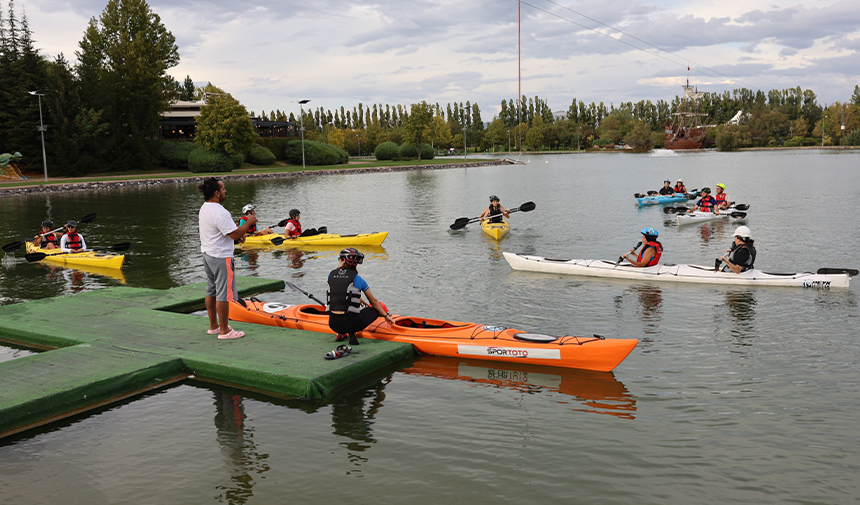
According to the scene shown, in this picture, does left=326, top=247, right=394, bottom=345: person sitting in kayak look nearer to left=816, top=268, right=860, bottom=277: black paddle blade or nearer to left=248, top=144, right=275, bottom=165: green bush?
left=816, top=268, right=860, bottom=277: black paddle blade

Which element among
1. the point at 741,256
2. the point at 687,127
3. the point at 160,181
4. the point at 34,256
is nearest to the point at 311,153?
the point at 160,181

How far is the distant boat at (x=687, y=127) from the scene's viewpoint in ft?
516

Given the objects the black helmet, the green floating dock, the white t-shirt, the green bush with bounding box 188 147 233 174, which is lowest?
the green floating dock

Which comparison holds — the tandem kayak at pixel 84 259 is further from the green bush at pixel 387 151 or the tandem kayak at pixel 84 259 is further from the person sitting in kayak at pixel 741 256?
the green bush at pixel 387 151

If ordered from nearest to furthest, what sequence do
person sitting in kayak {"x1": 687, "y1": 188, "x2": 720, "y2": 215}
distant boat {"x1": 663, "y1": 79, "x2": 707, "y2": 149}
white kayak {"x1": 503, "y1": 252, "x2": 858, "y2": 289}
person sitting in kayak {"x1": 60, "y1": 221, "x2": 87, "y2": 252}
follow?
1. white kayak {"x1": 503, "y1": 252, "x2": 858, "y2": 289}
2. person sitting in kayak {"x1": 60, "y1": 221, "x2": 87, "y2": 252}
3. person sitting in kayak {"x1": 687, "y1": 188, "x2": 720, "y2": 215}
4. distant boat {"x1": 663, "y1": 79, "x2": 707, "y2": 149}


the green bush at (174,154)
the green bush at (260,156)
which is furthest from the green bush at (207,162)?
the green bush at (260,156)

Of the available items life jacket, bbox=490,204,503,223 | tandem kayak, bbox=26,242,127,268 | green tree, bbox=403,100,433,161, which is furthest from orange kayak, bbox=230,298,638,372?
green tree, bbox=403,100,433,161

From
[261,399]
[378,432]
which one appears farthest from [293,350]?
[378,432]

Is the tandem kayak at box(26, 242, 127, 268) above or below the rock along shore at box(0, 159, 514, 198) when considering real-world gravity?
below

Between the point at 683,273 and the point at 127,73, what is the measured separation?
237 feet

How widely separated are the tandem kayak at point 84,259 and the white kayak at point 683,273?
12251 millimetres

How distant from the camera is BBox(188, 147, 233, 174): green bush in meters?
70.5

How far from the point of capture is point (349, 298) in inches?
379

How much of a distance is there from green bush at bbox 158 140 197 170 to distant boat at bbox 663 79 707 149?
125m
